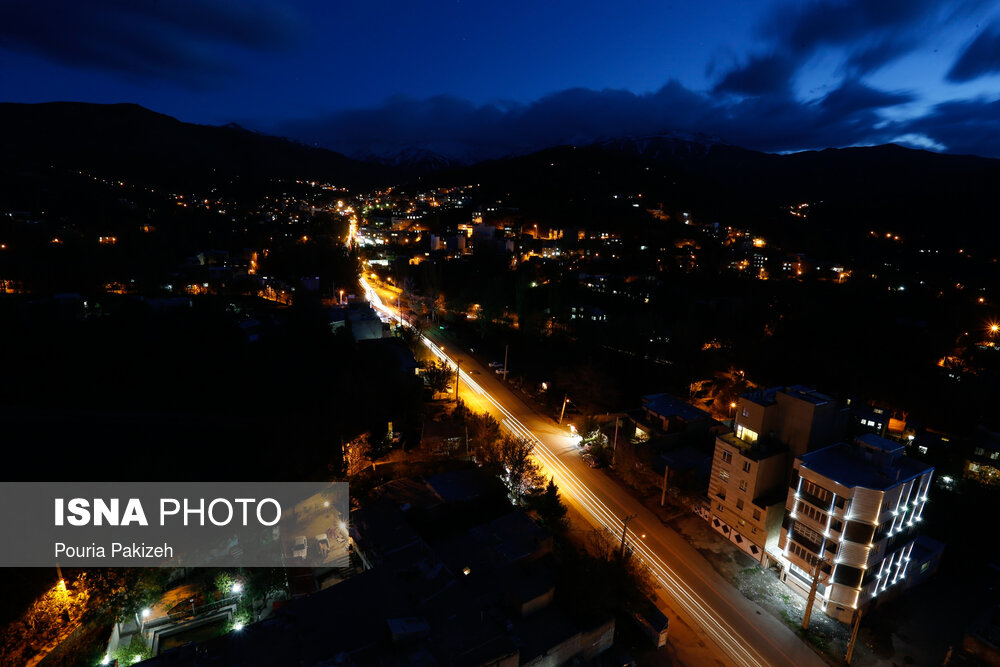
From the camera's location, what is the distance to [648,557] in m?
11.6

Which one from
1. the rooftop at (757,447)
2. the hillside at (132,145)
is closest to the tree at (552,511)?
the rooftop at (757,447)

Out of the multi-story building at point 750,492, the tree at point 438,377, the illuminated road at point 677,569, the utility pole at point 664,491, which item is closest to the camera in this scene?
the illuminated road at point 677,569

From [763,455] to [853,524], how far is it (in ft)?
7.13

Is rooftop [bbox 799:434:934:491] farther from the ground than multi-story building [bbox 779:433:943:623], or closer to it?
farther from the ground

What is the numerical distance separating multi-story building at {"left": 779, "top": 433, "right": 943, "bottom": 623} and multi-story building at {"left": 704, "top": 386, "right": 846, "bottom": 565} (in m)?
0.51

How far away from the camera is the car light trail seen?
31.1 ft

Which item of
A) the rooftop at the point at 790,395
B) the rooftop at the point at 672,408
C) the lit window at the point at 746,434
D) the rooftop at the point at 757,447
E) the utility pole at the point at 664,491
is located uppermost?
the rooftop at the point at 790,395

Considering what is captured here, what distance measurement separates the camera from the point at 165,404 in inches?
673

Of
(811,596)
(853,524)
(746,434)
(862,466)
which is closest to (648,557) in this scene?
(811,596)

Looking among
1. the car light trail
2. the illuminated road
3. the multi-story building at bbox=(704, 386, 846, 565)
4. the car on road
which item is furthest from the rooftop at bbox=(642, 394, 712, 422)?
the car on road

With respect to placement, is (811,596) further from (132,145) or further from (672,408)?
(132,145)

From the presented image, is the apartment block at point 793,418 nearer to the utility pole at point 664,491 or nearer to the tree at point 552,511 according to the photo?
the utility pole at point 664,491

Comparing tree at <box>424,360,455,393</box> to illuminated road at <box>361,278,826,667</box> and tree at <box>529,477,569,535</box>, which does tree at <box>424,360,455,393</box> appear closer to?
illuminated road at <box>361,278,826,667</box>

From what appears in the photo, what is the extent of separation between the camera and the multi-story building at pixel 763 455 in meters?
11.5
